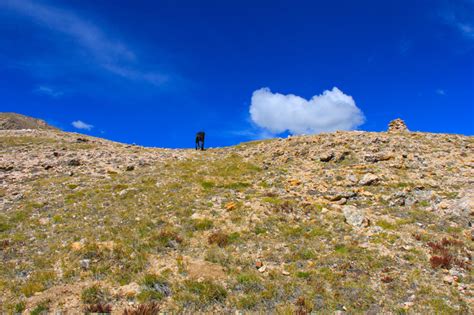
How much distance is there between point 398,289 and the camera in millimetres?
12836

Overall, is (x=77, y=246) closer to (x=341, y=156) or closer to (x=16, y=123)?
(x=341, y=156)

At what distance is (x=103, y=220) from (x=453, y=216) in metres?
21.9

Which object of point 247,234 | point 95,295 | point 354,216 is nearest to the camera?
point 95,295

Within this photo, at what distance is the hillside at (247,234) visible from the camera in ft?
41.7

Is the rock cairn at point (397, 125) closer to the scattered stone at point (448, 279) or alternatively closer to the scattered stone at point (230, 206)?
the scattered stone at point (230, 206)

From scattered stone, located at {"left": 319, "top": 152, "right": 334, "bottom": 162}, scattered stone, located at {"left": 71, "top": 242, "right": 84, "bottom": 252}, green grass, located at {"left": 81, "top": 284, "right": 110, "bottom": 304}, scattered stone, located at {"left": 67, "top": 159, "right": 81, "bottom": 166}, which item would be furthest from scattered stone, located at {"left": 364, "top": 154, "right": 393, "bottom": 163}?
scattered stone, located at {"left": 67, "top": 159, "right": 81, "bottom": 166}

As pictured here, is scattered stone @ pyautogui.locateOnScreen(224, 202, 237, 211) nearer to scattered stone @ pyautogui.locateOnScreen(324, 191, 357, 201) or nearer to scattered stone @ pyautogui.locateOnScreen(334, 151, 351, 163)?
scattered stone @ pyautogui.locateOnScreen(324, 191, 357, 201)

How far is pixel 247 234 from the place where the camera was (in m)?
18.2

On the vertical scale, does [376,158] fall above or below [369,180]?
above

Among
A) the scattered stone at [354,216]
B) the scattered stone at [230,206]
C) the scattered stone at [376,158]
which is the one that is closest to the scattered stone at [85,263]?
the scattered stone at [230,206]


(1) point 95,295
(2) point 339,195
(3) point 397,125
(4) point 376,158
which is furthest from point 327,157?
(1) point 95,295

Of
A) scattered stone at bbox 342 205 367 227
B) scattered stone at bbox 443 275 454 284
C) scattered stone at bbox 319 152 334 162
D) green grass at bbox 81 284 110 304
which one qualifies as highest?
scattered stone at bbox 319 152 334 162

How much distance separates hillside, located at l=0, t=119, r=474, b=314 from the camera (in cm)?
1272

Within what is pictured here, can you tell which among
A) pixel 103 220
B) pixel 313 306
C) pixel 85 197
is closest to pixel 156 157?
pixel 85 197
